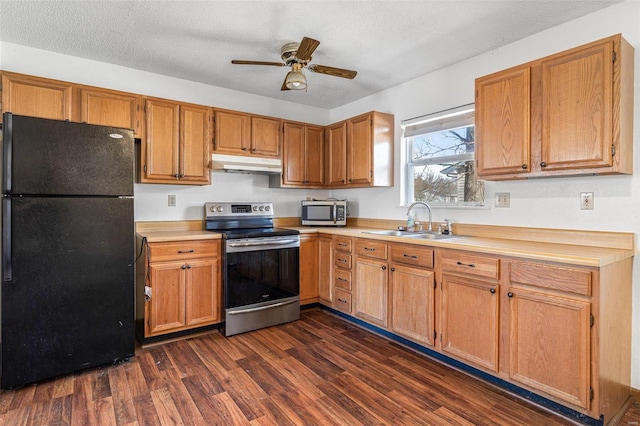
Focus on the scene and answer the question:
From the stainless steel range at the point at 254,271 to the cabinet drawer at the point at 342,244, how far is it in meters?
0.39

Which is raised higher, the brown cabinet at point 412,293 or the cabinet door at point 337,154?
the cabinet door at point 337,154

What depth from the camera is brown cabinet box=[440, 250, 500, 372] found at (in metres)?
2.16

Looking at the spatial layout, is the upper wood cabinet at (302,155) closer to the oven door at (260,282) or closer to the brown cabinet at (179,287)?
the oven door at (260,282)

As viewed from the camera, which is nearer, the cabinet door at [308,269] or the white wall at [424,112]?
the white wall at [424,112]

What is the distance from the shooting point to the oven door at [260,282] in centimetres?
307

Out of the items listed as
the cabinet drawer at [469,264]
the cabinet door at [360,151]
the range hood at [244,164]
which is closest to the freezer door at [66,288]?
the range hood at [244,164]

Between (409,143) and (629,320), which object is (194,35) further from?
(629,320)

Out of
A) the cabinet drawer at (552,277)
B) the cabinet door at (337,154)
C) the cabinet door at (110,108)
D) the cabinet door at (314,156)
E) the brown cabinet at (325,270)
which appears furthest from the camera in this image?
the cabinet door at (314,156)

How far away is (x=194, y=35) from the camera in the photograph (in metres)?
2.58

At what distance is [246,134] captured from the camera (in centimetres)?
360

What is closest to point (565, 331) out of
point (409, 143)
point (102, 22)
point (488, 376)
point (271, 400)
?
point (488, 376)

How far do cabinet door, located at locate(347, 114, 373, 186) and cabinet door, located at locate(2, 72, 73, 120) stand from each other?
8.59ft

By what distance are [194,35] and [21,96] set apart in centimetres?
141

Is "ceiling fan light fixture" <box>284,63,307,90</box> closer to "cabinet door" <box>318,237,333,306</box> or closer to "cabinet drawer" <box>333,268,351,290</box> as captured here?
"cabinet door" <box>318,237,333,306</box>
